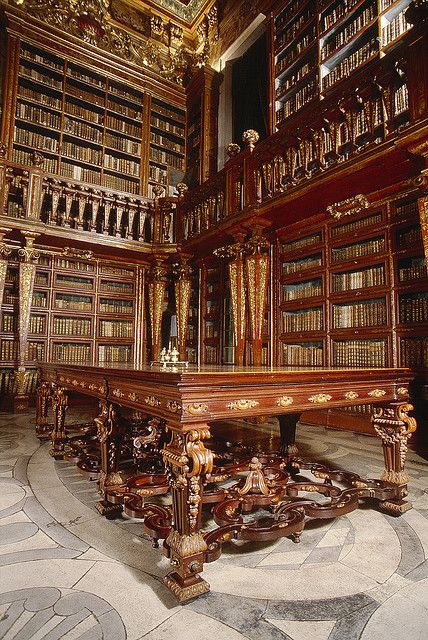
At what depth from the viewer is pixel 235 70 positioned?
23.3ft

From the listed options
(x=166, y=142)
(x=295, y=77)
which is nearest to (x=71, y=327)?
(x=166, y=142)

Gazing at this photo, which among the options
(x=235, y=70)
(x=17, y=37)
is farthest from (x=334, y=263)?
(x=17, y=37)

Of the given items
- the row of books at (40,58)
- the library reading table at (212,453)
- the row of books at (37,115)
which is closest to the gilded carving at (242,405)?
the library reading table at (212,453)

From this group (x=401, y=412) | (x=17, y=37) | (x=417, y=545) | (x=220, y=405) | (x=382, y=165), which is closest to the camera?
(x=220, y=405)

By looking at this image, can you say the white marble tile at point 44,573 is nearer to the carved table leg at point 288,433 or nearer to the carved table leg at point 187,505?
the carved table leg at point 187,505

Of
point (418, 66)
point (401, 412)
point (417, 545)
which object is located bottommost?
point (417, 545)

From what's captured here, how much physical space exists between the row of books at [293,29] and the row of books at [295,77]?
45 centimetres

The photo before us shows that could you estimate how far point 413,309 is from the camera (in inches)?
140

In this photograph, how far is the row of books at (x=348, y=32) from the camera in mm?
4215

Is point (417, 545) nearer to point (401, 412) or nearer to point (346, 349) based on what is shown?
point (401, 412)

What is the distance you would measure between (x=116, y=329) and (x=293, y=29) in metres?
5.15

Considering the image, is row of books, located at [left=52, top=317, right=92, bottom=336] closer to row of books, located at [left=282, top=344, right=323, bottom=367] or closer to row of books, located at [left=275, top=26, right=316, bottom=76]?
row of books, located at [left=282, top=344, right=323, bottom=367]

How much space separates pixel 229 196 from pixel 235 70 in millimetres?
3807

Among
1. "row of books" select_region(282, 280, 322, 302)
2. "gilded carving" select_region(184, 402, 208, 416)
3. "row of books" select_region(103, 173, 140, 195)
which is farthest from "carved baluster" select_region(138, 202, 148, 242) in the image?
"gilded carving" select_region(184, 402, 208, 416)
